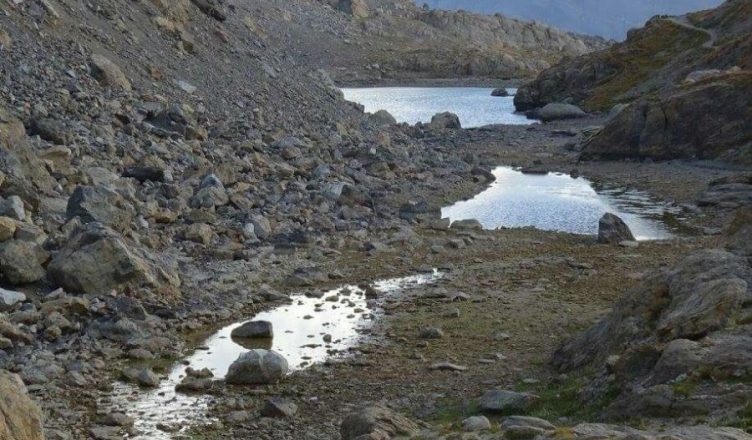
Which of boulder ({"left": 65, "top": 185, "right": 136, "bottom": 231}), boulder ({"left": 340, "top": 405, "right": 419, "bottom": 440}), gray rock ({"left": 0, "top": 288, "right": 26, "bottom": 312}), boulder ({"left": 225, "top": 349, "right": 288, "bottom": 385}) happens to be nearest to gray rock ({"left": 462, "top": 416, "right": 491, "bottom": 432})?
boulder ({"left": 340, "top": 405, "right": 419, "bottom": 440})

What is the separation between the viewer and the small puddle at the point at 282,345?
1666cm

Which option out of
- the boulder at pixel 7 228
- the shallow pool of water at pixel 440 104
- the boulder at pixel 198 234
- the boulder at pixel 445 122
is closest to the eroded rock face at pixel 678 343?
the boulder at pixel 198 234

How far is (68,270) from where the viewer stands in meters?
21.3

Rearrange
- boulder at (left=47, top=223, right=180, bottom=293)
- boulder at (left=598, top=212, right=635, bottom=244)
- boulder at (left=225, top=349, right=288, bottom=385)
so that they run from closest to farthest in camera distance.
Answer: boulder at (left=225, top=349, right=288, bottom=385) → boulder at (left=47, top=223, right=180, bottom=293) → boulder at (left=598, top=212, right=635, bottom=244)

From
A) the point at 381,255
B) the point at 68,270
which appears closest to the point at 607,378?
the point at 68,270

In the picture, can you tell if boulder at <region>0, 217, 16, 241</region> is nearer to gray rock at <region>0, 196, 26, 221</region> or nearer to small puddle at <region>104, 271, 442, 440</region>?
gray rock at <region>0, 196, 26, 221</region>

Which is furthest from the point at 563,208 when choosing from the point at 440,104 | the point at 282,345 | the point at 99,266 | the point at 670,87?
the point at 440,104

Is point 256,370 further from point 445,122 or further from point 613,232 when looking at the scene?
point 445,122

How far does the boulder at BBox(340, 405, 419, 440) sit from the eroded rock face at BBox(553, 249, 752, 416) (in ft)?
9.74

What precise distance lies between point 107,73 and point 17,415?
26953 mm

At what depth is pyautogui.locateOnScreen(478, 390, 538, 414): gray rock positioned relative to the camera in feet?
53.1

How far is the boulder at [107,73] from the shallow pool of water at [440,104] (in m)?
43.2

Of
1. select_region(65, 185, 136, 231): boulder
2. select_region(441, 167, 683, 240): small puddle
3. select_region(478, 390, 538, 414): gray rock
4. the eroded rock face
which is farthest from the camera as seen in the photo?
select_region(441, 167, 683, 240): small puddle

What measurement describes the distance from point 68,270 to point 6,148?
647 centimetres
